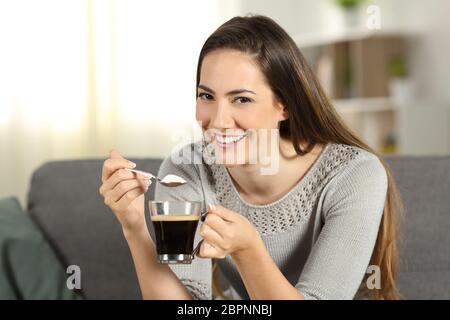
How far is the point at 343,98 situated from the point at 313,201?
2.68 meters

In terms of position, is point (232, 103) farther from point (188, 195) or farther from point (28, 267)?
point (28, 267)

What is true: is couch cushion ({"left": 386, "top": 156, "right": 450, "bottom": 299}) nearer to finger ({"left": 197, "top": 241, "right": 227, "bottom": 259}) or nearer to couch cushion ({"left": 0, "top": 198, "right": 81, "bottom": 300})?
couch cushion ({"left": 0, "top": 198, "right": 81, "bottom": 300})

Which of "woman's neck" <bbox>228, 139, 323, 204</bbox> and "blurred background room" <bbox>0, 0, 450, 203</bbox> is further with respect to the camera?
"blurred background room" <bbox>0, 0, 450, 203</bbox>

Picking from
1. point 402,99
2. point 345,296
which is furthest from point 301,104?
point 402,99

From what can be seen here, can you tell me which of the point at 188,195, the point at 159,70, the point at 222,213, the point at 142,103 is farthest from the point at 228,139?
the point at 142,103

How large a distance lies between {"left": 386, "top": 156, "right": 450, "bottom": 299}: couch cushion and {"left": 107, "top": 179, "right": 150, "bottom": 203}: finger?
0.71 metres

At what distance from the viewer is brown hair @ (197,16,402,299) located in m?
0.81

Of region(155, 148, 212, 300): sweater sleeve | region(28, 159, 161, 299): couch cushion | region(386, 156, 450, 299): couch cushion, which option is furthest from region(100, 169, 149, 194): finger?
region(386, 156, 450, 299): couch cushion

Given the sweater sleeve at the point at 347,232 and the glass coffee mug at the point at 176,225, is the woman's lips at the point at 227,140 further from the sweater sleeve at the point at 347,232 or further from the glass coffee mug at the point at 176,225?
the sweater sleeve at the point at 347,232

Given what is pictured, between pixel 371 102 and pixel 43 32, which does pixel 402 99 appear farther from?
pixel 43 32

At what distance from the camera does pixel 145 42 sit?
145 cm

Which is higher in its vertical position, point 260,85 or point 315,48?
point 315,48

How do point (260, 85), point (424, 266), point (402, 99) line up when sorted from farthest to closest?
1. point (402, 99)
2. point (424, 266)
3. point (260, 85)

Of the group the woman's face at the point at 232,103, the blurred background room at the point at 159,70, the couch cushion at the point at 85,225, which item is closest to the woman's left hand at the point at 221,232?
the woman's face at the point at 232,103
